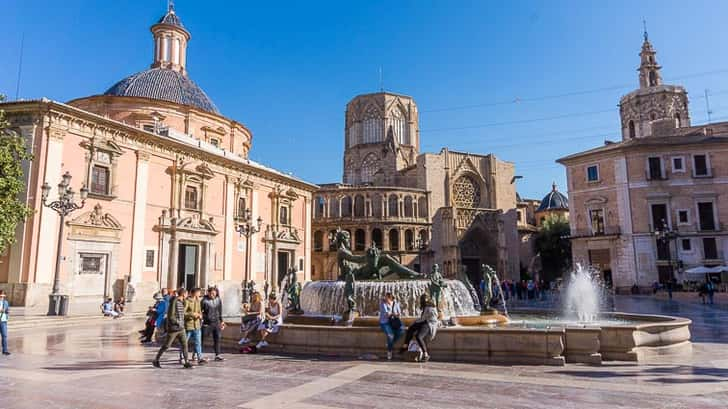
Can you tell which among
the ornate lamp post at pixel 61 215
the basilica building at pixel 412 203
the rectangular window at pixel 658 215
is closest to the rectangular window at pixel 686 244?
the rectangular window at pixel 658 215

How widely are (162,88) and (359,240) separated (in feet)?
74.7

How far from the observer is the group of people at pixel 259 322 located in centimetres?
921

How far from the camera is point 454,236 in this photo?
46688 millimetres

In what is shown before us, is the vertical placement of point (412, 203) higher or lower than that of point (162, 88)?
lower

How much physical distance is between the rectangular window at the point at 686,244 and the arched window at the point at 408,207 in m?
22.2

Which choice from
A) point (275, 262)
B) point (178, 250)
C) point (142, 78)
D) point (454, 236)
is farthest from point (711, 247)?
point (142, 78)

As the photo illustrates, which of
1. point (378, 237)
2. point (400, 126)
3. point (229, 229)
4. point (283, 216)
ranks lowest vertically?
point (229, 229)

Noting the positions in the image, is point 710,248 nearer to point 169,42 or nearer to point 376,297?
point 376,297

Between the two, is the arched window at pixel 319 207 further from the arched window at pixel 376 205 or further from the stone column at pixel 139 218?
the stone column at pixel 139 218

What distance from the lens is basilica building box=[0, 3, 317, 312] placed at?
740 inches

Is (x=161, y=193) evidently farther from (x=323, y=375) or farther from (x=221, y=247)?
(x=323, y=375)

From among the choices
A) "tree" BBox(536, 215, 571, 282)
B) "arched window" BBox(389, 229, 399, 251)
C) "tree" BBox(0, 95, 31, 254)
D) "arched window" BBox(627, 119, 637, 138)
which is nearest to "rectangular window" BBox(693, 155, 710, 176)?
"tree" BBox(536, 215, 571, 282)

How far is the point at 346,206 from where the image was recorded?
150 feet

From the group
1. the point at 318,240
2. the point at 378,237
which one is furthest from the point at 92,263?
the point at 378,237
